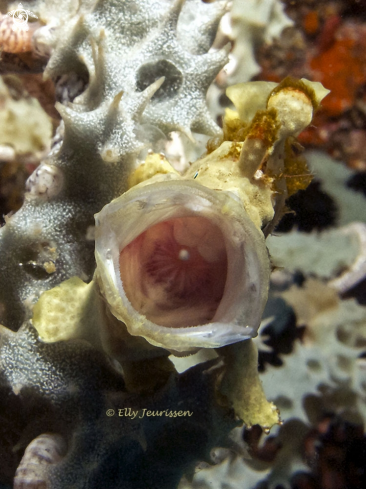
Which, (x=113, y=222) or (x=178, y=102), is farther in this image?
(x=178, y=102)

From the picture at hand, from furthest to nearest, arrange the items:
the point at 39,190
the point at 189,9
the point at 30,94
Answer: the point at 30,94, the point at 189,9, the point at 39,190

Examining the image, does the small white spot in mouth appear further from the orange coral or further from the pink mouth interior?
the orange coral

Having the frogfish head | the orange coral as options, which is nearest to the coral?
the frogfish head

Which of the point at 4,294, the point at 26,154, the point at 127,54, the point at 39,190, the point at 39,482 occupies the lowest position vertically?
the point at 39,482

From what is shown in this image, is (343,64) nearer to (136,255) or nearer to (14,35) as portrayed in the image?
(14,35)

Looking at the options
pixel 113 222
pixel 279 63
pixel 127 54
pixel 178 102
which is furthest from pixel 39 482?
pixel 279 63

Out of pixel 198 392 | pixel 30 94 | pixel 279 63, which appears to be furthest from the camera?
pixel 279 63

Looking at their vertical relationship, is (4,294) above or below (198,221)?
below

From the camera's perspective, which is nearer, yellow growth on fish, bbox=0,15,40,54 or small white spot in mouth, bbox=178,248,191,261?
small white spot in mouth, bbox=178,248,191,261

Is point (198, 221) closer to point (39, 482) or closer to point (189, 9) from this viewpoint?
point (39, 482)
